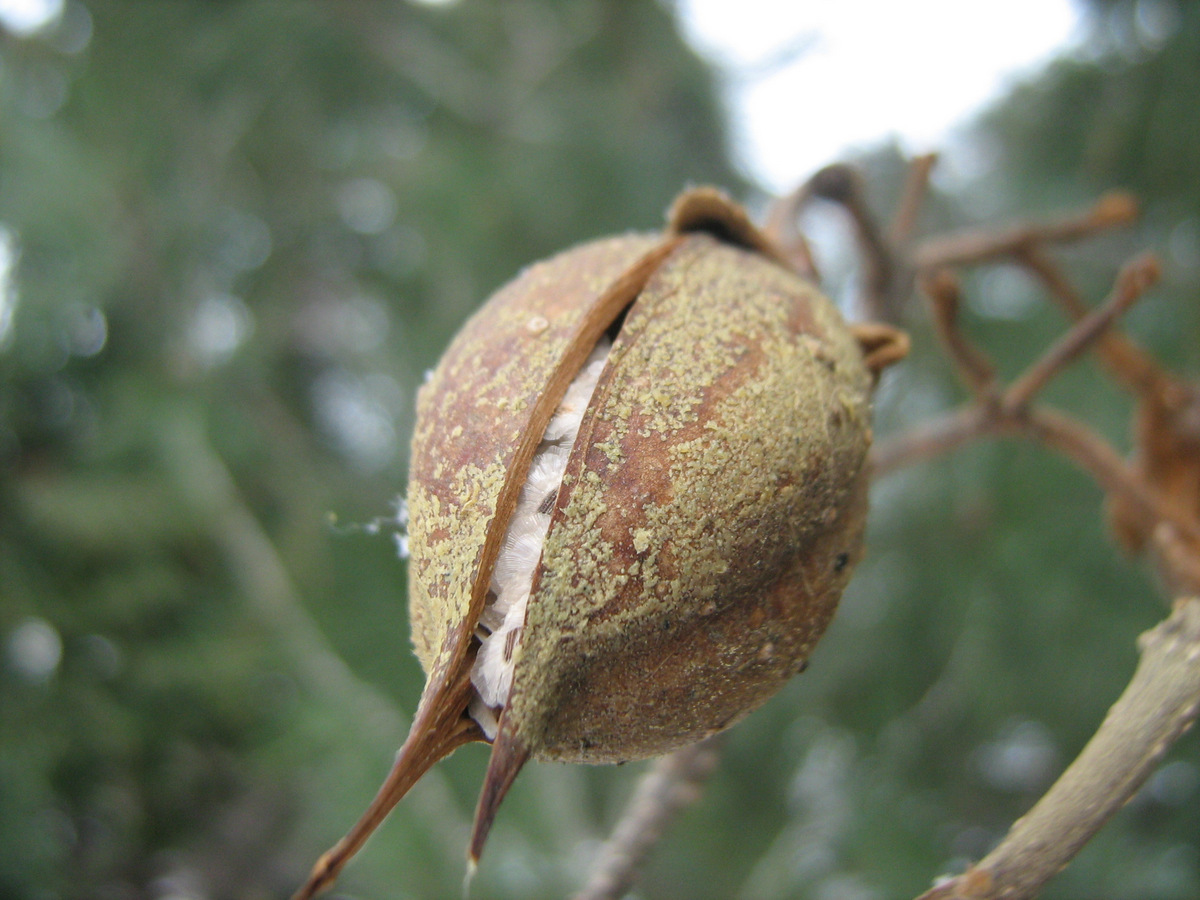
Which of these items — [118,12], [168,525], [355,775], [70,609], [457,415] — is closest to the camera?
[457,415]

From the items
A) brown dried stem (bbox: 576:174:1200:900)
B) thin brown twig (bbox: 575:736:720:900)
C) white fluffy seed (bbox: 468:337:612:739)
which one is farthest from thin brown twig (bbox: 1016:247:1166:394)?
white fluffy seed (bbox: 468:337:612:739)

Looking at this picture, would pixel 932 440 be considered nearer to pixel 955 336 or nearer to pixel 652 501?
pixel 955 336

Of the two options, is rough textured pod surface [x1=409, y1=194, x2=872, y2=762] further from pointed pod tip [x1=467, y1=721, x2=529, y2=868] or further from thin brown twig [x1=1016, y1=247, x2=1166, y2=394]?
thin brown twig [x1=1016, y1=247, x2=1166, y2=394]

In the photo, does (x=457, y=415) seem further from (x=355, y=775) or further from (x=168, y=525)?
(x=168, y=525)

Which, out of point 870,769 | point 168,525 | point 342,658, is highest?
point 168,525

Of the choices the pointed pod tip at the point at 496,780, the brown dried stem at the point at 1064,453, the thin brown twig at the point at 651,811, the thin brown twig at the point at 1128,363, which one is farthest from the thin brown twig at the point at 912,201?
the pointed pod tip at the point at 496,780

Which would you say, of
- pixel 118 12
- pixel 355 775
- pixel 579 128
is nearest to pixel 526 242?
pixel 579 128

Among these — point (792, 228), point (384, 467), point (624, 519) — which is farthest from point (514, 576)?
point (384, 467)
